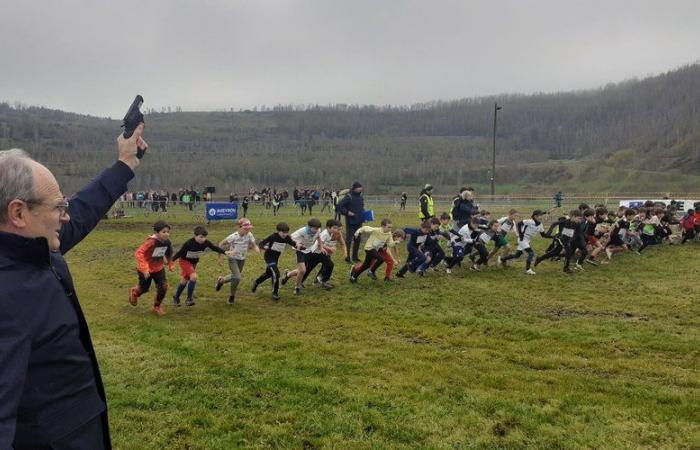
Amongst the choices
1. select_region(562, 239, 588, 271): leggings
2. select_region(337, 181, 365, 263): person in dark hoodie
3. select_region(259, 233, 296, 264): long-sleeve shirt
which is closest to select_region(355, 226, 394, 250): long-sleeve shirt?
select_region(337, 181, 365, 263): person in dark hoodie

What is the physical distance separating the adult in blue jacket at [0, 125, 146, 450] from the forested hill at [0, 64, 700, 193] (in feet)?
293

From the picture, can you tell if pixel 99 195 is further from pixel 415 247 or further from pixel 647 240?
pixel 647 240

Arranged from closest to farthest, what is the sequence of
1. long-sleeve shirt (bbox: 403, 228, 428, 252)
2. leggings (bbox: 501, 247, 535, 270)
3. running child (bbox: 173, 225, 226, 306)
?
running child (bbox: 173, 225, 226, 306), long-sleeve shirt (bbox: 403, 228, 428, 252), leggings (bbox: 501, 247, 535, 270)

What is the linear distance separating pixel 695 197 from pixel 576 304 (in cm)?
4341

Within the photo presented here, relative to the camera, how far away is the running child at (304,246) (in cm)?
1286

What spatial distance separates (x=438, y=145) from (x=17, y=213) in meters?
154

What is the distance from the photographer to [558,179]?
105 metres

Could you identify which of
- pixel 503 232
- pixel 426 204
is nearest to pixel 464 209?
pixel 426 204

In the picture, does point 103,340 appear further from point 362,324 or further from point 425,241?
point 425,241


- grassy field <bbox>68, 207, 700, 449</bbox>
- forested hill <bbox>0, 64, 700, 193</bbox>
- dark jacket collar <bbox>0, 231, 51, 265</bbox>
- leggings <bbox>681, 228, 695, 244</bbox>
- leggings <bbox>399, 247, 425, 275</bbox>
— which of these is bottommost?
grassy field <bbox>68, 207, 700, 449</bbox>

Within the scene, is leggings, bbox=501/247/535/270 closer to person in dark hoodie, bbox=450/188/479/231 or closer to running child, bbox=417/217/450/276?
person in dark hoodie, bbox=450/188/479/231

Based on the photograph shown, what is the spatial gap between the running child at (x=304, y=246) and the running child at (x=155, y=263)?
10.1 ft

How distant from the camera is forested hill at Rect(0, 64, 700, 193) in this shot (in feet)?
341

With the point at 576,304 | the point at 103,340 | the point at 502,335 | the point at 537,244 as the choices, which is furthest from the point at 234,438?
the point at 537,244
